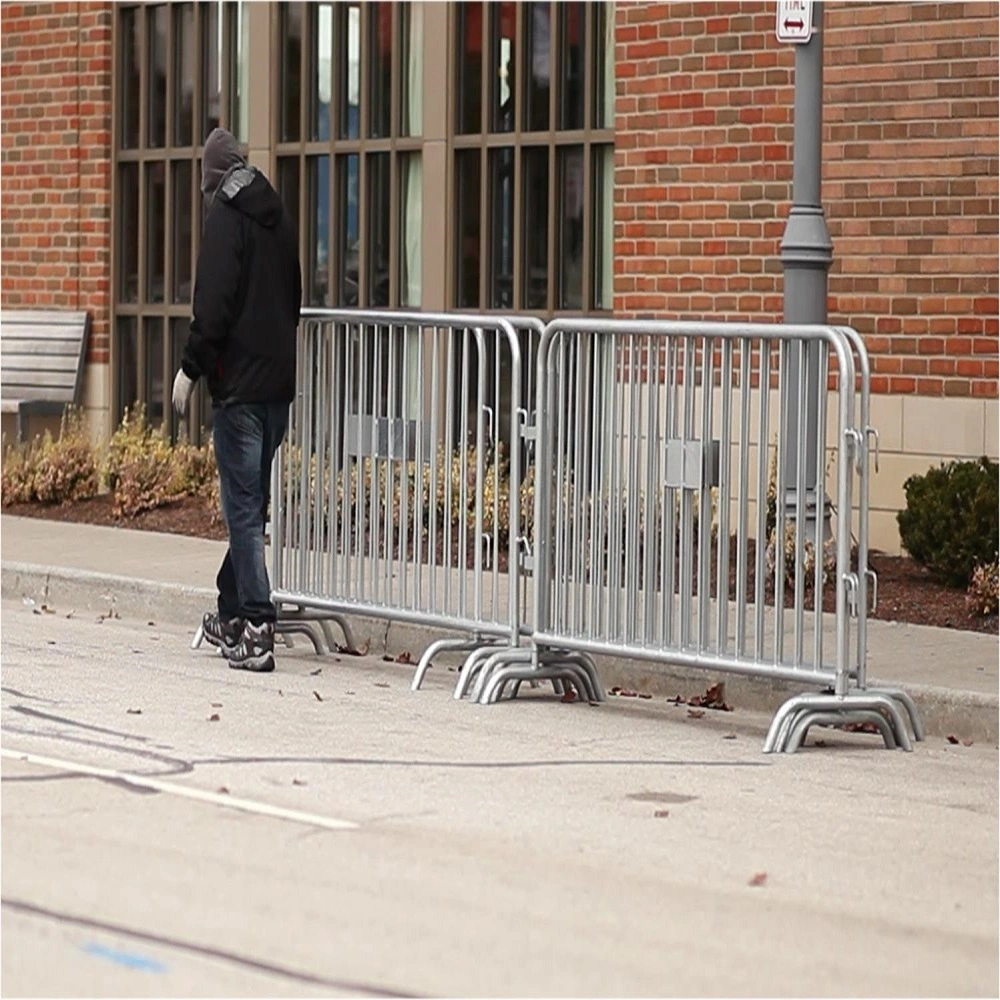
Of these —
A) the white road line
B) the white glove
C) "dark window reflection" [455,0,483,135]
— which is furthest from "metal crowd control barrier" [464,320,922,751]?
"dark window reflection" [455,0,483,135]

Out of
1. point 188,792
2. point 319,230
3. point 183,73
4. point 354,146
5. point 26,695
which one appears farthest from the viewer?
point 183,73

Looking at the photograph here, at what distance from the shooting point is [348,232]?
17.1 meters

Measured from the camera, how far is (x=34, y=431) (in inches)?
744

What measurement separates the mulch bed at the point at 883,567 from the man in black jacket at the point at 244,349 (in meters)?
2.44

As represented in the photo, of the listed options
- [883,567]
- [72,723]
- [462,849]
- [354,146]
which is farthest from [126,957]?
[354,146]

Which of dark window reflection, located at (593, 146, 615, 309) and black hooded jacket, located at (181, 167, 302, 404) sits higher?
dark window reflection, located at (593, 146, 615, 309)

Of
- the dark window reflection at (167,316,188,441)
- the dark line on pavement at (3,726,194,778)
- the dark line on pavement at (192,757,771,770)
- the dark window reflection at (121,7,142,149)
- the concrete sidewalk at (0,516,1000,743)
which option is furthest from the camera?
the dark window reflection at (121,7,142,149)

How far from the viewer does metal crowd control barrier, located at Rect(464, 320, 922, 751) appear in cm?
935

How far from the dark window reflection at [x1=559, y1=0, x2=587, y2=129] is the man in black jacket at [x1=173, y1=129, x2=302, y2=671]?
16.4 feet

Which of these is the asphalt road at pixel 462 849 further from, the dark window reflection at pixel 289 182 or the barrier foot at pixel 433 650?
the dark window reflection at pixel 289 182

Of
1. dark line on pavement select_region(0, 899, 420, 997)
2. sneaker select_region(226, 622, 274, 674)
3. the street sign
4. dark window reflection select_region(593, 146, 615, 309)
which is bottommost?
→ dark line on pavement select_region(0, 899, 420, 997)

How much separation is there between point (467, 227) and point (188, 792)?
8994mm

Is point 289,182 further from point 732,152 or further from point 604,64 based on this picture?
point 732,152

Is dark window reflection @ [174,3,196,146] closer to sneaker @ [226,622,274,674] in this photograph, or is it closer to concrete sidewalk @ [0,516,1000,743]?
concrete sidewalk @ [0,516,1000,743]
